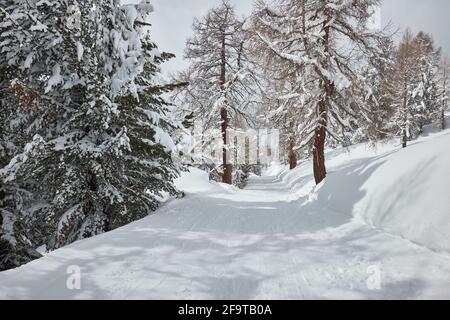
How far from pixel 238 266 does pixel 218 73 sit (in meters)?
15.6

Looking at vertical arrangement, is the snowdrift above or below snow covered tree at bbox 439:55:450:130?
below

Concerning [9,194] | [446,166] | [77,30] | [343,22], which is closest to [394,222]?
[446,166]

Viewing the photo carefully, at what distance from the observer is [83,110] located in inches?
284

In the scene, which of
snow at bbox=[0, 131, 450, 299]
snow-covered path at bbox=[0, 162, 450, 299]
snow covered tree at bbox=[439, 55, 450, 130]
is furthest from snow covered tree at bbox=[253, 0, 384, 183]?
snow covered tree at bbox=[439, 55, 450, 130]

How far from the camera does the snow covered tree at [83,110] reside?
7039 mm

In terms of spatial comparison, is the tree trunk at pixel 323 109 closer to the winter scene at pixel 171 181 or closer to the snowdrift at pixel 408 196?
the winter scene at pixel 171 181

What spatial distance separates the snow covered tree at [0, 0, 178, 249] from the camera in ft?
23.1

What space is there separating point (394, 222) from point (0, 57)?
9.56 metres

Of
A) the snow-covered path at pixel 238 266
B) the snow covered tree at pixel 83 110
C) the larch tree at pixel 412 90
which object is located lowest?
the snow-covered path at pixel 238 266

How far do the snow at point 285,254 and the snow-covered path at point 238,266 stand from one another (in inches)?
0.5

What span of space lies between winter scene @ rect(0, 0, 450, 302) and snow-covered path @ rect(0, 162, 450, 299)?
3cm

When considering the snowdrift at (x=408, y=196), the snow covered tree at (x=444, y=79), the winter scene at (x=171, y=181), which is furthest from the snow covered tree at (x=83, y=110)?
the snow covered tree at (x=444, y=79)

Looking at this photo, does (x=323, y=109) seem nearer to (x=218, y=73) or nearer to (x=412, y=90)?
(x=218, y=73)

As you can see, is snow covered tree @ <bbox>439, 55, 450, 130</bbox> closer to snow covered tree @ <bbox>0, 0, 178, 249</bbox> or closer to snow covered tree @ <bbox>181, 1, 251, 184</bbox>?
snow covered tree @ <bbox>181, 1, 251, 184</bbox>
